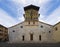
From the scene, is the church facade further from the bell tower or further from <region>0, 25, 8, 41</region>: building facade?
<region>0, 25, 8, 41</region>: building facade

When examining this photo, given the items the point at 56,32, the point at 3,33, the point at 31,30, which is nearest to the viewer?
the point at 56,32

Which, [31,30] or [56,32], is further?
[31,30]

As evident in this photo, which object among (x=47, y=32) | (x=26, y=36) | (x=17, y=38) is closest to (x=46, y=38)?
(x=47, y=32)

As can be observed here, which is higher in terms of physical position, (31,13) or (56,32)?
(31,13)

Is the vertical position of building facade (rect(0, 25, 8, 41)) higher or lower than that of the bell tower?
lower

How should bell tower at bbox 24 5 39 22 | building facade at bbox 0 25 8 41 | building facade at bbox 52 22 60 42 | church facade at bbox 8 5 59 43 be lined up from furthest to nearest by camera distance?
building facade at bbox 0 25 8 41, bell tower at bbox 24 5 39 22, church facade at bbox 8 5 59 43, building facade at bbox 52 22 60 42

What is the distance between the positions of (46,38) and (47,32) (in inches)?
70.4

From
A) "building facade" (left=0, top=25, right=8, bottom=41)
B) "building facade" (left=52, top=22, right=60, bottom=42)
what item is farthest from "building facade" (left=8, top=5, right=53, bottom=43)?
"building facade" (left=0, top=25, right=8, bottom=41)

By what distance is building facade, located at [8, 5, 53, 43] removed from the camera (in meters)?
41.6

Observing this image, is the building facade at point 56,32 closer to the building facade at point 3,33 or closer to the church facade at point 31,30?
the church facade at point 31,30

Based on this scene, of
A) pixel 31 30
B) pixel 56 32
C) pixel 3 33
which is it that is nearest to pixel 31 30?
pixel 31 30

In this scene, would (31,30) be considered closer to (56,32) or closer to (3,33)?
(56,32)

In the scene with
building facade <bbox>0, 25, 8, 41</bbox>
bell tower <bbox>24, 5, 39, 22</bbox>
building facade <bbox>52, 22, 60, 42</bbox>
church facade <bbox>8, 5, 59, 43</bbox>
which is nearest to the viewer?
building facade <bbox>52, 22, 60, 42</bbox>

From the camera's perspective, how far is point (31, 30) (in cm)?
4178
